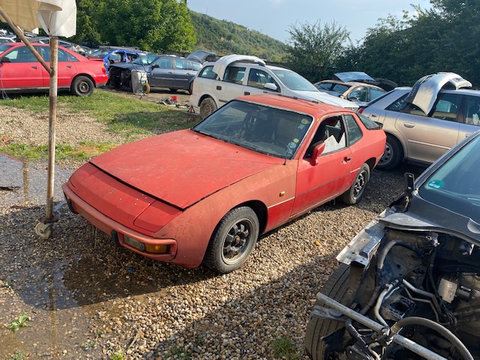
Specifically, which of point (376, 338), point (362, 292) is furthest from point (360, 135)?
point (376, 338)

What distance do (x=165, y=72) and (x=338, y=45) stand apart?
1091cm

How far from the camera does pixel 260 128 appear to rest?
14.2 ft

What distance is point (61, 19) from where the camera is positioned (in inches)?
130

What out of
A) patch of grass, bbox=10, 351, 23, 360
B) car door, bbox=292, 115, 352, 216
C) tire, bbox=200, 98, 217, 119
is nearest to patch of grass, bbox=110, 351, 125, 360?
patch of grass, bbox=10, 351, 23, 360

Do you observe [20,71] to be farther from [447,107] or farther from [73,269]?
[447,107]

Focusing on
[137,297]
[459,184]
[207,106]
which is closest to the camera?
[459,184]

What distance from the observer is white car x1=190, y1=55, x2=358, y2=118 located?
28.5 feet

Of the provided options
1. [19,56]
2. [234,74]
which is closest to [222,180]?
[234,74]

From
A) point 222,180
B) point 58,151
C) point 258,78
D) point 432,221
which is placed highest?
point 258,78

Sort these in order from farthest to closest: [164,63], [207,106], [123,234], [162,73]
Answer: [164,63]
[162,73]
[207,106]
[123,234]

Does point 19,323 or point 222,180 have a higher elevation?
point 222,180

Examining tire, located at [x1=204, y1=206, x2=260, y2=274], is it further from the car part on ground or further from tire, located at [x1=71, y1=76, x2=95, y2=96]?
tire, located at [x1=71, y1=76, x2=95, y2=96]

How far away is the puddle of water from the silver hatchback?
18.3 ft

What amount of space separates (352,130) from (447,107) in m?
2.90
